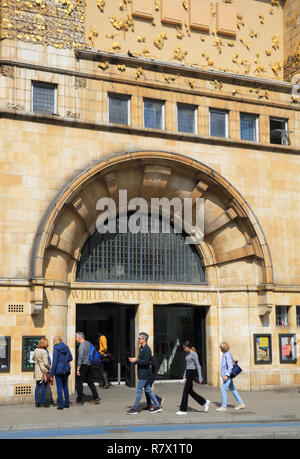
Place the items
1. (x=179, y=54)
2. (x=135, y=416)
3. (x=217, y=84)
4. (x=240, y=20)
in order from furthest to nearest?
(x=240, y=20) < (x=179, y=54) < (x=217, y=84) < (x=135, y=416)

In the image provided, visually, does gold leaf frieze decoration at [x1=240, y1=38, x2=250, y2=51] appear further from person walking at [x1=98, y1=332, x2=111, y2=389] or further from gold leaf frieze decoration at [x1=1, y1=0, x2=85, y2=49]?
person walking at [x1=98, y1=332, x2=111, y2=389]

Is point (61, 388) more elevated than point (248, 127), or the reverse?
point (248, 127)

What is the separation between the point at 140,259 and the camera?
2041 cm

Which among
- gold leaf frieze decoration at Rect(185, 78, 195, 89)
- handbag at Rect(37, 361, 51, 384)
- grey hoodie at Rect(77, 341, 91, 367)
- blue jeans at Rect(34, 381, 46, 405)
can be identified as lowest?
blue jeans at Rect(34, 381, 46, 405)

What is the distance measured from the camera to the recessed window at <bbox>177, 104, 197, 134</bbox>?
807 inches

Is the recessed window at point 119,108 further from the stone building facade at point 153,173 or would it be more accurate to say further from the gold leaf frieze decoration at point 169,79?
the gold leaf frieze decoration at point 169,79

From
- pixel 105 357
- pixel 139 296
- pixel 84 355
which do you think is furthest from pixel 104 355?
pixel 84 355

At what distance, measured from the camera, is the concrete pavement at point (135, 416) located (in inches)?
515

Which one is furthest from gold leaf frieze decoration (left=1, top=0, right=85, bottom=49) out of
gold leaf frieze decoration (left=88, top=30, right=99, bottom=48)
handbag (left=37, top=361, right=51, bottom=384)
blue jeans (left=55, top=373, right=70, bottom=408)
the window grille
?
blue jeans (left=55, top=373, right=70, bottom=408)

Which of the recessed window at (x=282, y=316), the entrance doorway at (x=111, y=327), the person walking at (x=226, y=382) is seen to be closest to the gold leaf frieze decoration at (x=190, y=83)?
the entrance doorway at (x=111, y=327)

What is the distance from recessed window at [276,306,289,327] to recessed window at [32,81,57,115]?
10.1 m

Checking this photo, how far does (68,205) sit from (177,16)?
8257 mm

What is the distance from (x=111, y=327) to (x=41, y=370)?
6.51 meters

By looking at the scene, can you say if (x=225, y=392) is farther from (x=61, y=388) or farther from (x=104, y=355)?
(x=104, y=355)
